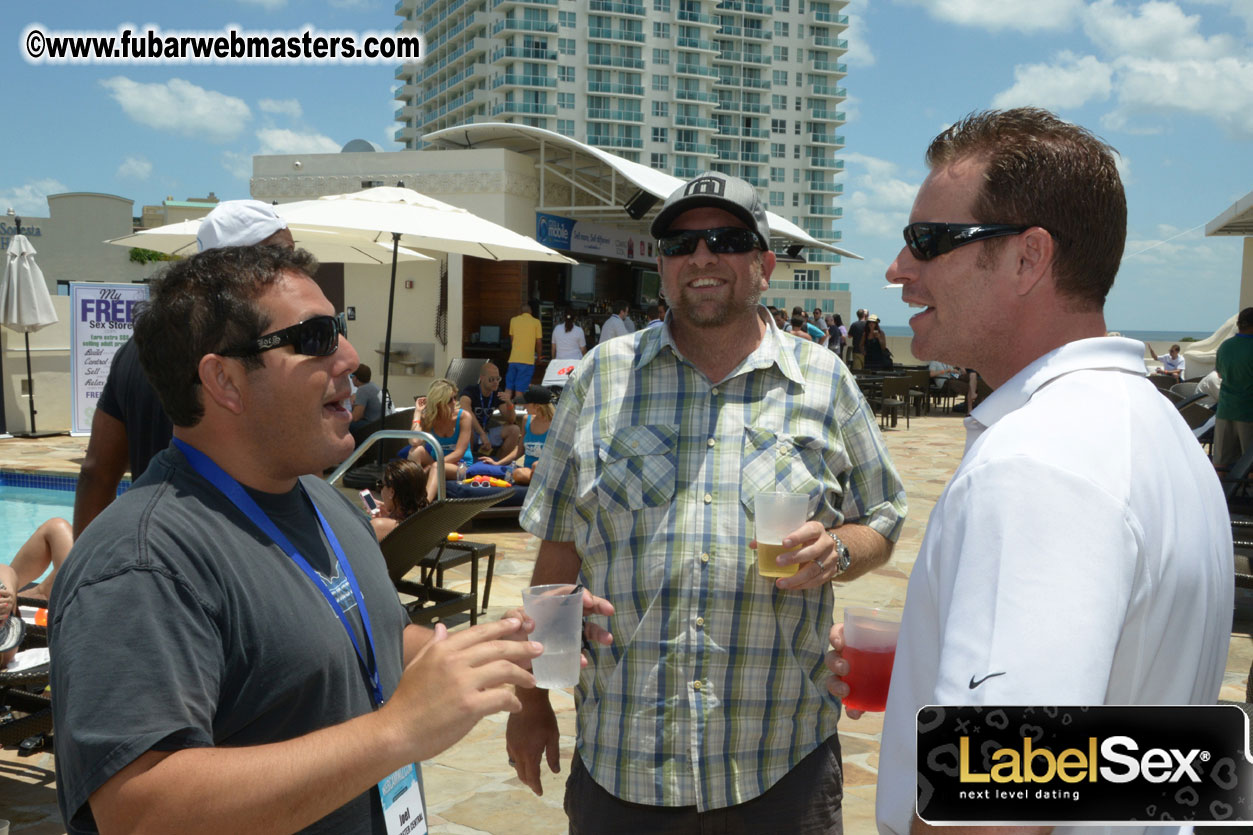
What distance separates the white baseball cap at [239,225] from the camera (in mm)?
3143

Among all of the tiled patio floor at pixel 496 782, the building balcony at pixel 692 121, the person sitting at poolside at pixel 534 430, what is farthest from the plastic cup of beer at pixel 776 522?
the building balcony at pixel 692 121

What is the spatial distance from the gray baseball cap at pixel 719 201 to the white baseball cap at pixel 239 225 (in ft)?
4.60

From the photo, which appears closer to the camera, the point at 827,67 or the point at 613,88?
the point at 613,88

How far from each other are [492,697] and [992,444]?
774 millimetres

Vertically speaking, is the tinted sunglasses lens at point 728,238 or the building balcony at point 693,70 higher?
the building balcony at point 693,70

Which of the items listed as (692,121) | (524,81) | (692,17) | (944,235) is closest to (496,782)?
(944,235)

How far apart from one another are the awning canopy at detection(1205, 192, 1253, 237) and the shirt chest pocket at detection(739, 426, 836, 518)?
16.8m

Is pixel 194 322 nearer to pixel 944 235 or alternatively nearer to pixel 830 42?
pixel 944 235

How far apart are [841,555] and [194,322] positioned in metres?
1.40

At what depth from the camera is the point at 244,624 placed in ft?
4.58

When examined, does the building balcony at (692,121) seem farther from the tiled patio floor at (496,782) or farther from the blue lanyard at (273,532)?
the blue lanyard at (273,532)

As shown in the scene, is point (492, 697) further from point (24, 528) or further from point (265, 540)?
point (24, 528)

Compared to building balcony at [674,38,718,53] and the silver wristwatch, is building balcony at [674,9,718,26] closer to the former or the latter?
building balcony at [674,38,718,53]

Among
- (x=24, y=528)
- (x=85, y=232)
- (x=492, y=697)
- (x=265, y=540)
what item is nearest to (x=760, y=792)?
(x=492, y=697)
